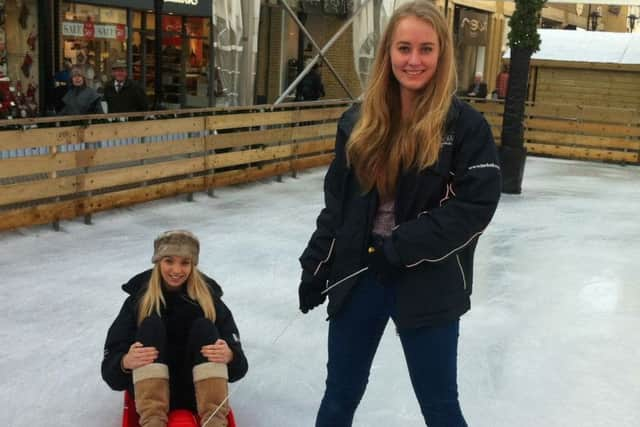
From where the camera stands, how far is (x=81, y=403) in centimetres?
361

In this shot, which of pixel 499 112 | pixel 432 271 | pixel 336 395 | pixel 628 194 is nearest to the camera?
pixel 432 271

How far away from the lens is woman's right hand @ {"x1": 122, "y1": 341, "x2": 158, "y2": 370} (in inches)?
117

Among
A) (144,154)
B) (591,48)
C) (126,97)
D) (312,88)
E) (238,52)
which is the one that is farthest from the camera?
(312,88)

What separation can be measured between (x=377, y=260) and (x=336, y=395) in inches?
17.9

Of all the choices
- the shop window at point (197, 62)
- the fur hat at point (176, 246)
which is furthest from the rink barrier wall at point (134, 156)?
the shop window at point (197, 62)

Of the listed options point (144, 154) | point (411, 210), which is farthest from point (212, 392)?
point (144, 154)

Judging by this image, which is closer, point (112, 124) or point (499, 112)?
point (112, 124)

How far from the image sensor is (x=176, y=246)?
318 cm

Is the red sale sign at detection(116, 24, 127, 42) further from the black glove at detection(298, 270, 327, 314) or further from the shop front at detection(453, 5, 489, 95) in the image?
the black glove at detection(298, 270, 327, 314)

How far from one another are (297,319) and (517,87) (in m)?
6.44

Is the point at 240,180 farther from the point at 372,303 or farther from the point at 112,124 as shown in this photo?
the point at 372,303

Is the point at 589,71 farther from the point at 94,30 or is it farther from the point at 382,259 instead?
the point at 382,259

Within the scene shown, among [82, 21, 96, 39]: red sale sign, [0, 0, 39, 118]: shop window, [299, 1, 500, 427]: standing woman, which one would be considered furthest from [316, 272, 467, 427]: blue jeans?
[82, 21, 96, 39]: red sale sign

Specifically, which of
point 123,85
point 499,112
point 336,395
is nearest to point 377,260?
point 336,395
